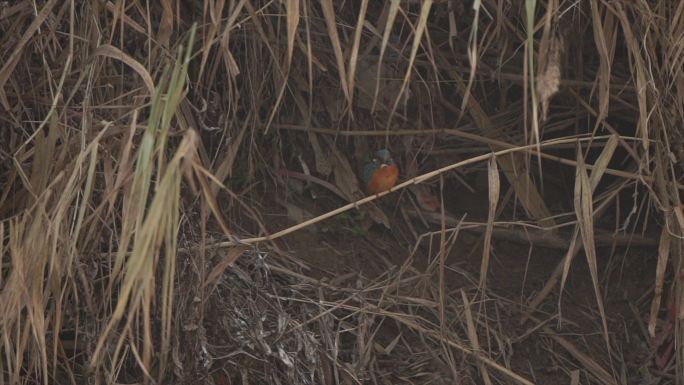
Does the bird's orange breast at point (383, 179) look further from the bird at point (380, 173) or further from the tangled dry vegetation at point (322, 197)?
the tangled dry vegetation at point (322, 197)

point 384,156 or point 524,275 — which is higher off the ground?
point 384,156

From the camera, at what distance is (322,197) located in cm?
341

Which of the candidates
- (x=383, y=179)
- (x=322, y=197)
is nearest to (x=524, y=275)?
(x=383, y=179)

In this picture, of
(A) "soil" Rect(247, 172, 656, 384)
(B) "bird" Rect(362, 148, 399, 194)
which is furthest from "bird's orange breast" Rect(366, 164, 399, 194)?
(A) "soil" Rect(247, 172, 656, 384)

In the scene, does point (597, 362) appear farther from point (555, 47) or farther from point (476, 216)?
point (555, 47)

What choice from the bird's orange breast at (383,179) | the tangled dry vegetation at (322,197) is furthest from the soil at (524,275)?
the bird's orange breast at (383,179)

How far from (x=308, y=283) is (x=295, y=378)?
36 cm

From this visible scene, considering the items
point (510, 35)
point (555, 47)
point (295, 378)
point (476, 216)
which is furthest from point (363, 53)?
point (555, 47)

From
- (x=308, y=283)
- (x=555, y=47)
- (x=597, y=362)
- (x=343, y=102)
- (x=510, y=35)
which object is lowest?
(x=597, y=362)

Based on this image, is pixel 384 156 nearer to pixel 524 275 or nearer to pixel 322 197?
pixel 322 197

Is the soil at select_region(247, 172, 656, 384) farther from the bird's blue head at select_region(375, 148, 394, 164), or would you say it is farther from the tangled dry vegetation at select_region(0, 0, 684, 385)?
the bird's blue head at select_region(375, 148, 394, 164)

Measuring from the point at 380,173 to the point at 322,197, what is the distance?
223mm

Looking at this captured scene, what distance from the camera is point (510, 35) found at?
326 cm

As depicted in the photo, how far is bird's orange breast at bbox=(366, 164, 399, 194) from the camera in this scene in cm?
319
